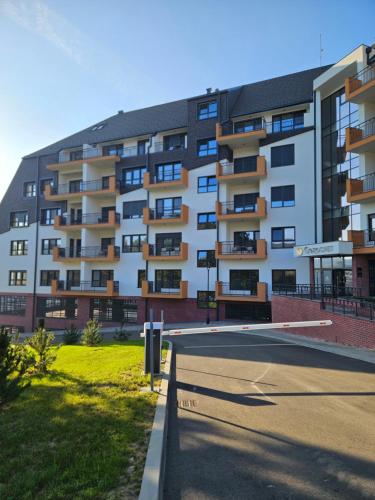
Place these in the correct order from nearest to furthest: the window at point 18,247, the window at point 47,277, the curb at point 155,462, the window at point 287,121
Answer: the curb at point 155,462
the window at point 287,121
the window at point 47,277
the window at point 18,247

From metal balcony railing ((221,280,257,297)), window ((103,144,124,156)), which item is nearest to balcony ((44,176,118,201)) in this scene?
window ((103,144,124,156))

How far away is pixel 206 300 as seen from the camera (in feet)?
89.5

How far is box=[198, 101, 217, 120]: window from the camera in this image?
2875 centimetres

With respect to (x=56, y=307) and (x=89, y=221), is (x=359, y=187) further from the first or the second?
(x=56, y=307)

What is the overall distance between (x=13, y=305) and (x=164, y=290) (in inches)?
738

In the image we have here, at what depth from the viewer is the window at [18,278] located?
35.2 m

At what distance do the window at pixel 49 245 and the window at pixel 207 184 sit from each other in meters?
17.2

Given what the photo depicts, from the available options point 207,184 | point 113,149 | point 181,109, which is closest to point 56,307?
point 113,149

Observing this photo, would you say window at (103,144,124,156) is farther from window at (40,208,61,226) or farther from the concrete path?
the concrete path

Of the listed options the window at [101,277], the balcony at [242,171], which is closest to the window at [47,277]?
the window at [101,277]

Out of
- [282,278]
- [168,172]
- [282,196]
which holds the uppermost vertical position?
[168,172]

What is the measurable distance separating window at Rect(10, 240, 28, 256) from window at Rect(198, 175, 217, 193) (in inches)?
854

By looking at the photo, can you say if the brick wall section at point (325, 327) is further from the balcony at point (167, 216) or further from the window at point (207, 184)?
the window at point (207, 184)

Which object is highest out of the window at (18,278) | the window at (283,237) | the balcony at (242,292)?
the window at (283,237)
